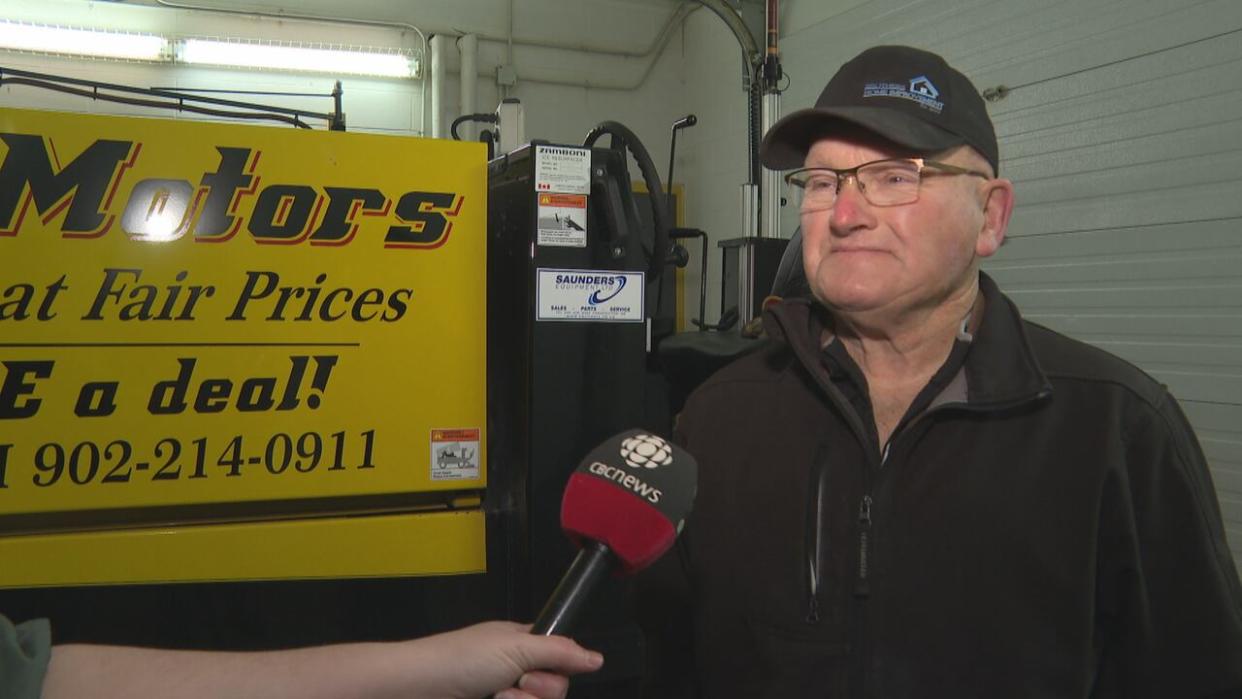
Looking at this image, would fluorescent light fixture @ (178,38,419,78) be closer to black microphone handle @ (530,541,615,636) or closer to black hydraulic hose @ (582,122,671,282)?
black hydraulic hose @ (582,122,671,282)

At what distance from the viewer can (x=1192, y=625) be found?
121 centimetres

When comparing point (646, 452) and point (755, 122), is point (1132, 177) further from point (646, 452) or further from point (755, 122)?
point (646, 452)

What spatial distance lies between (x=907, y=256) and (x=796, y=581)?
0.52m

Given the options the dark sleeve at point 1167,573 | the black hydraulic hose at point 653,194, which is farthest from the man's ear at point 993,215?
the black hydraulic hose at point 653,194

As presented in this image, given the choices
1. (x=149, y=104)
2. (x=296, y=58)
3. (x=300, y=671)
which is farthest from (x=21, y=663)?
(x=296, y=58)

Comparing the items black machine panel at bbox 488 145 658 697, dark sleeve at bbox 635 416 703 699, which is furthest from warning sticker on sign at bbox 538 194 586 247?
dark sleeve at bbox 635 416 703 699

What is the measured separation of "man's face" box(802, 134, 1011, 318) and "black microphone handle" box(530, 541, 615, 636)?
60 cm

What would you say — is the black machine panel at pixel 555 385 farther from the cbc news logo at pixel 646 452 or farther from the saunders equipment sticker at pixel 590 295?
the cbc news logo at pixel 646 452

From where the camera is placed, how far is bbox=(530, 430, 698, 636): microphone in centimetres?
103

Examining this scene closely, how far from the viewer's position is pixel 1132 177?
3814 millimetres

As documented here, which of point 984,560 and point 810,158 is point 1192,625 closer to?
point 984,560

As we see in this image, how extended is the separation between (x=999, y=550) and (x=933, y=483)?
0.42ft

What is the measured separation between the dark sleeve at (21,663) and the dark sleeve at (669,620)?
906mm

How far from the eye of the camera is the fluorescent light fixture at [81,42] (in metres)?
5.50
